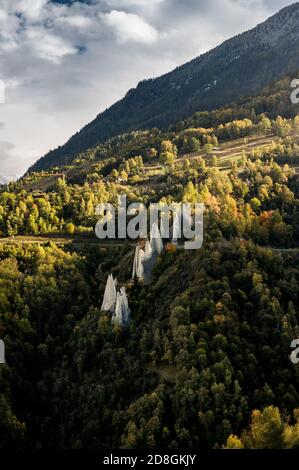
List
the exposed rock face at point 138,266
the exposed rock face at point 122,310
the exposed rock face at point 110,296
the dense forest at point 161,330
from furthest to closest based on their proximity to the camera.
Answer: the exposed rock face at point 138,266, the exposed rock face at point 110,296, the exposed rock face at point 122,310, the dense forest at point 161,330

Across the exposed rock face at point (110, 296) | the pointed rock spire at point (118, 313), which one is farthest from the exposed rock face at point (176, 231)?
the pointed rock spire at point (118, 313)

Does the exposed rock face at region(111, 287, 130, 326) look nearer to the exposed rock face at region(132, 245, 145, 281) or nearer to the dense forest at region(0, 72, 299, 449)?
the dense forest at region(0, 72, 299, 449)

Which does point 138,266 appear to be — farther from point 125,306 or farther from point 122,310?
point 122,310

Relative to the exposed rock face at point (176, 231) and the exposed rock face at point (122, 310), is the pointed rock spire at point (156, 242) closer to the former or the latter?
the exposed rock face at point (176, 231)

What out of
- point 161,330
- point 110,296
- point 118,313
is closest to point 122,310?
point 118,313

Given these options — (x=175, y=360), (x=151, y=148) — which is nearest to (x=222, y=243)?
(x=175, y=360)

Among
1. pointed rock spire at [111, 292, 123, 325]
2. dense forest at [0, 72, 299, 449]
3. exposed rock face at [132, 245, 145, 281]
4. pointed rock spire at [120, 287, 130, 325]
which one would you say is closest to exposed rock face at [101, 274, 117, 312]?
dense forest at [0, 72, 299, 449]
